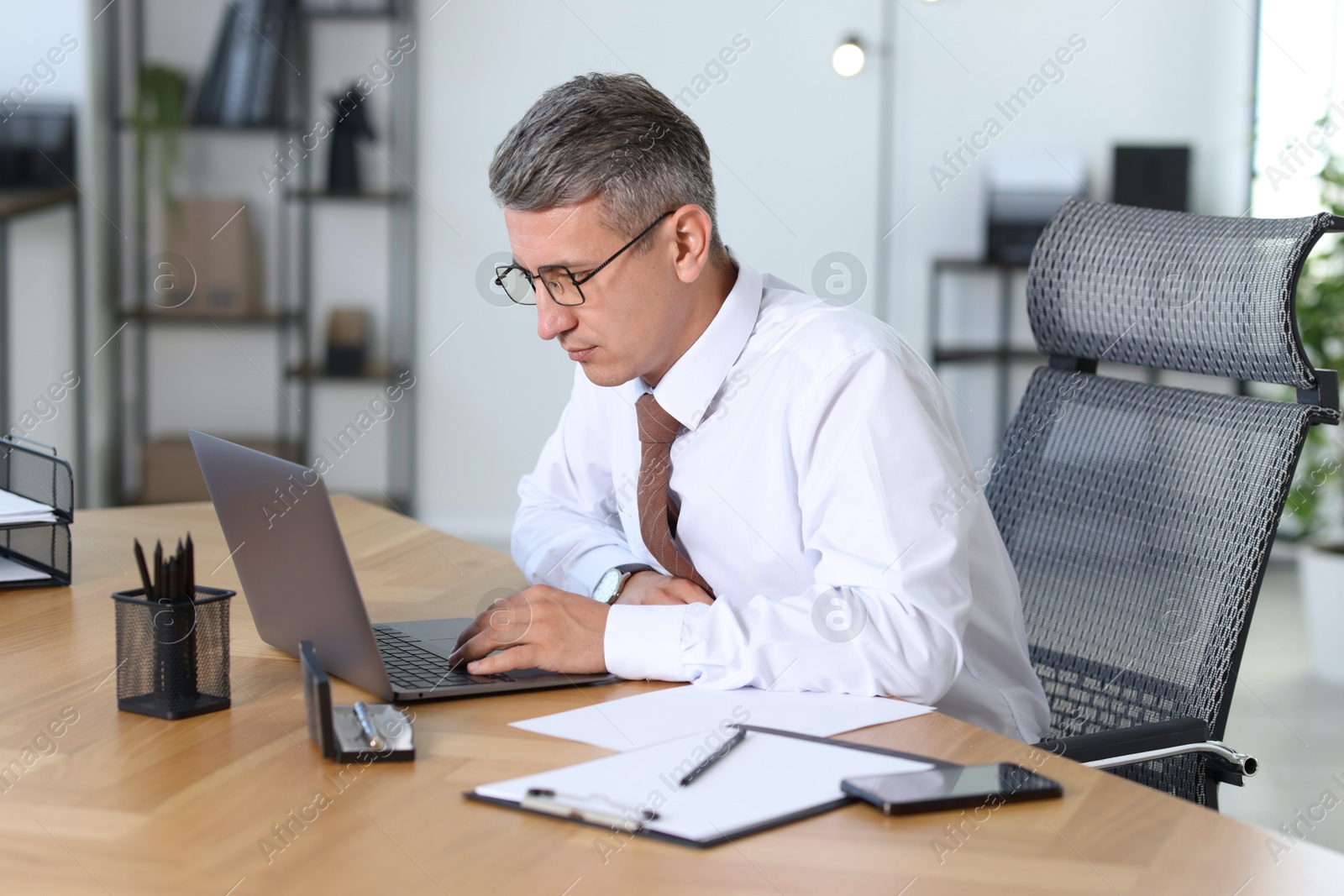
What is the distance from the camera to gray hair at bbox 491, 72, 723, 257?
1186 millimetres

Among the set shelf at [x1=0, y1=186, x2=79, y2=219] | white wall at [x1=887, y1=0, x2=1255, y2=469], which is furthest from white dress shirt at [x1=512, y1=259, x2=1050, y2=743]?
white wall at [x1=887, y1=0, x2=1255, y2=469]

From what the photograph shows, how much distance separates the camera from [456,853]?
2.38 ft

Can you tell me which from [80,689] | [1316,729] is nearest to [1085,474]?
[80,689]

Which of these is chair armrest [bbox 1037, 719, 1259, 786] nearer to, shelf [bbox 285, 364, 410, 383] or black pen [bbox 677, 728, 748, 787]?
black pen [bbox 677, 728, 748, 787]

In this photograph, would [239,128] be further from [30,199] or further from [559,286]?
[559,286]

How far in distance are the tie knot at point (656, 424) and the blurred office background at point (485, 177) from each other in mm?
2766

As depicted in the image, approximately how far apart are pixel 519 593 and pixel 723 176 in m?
3.28

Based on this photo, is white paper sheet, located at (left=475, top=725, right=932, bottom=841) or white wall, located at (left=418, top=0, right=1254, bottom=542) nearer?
white paper sheet, located at (left=475, top=725, right=932, bottom=841)

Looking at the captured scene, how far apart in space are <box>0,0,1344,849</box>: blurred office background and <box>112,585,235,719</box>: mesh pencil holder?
311 cm

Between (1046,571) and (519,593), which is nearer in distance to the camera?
(519,593)

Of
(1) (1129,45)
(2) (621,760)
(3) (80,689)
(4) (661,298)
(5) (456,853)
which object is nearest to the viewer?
(5) (456,853)

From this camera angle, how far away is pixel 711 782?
2.67 ft

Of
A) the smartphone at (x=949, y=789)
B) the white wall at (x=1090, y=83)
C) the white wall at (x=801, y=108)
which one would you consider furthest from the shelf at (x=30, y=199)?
the smartphone at (x=949, y=789)

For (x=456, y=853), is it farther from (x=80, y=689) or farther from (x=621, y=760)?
(x=80, y=689)
